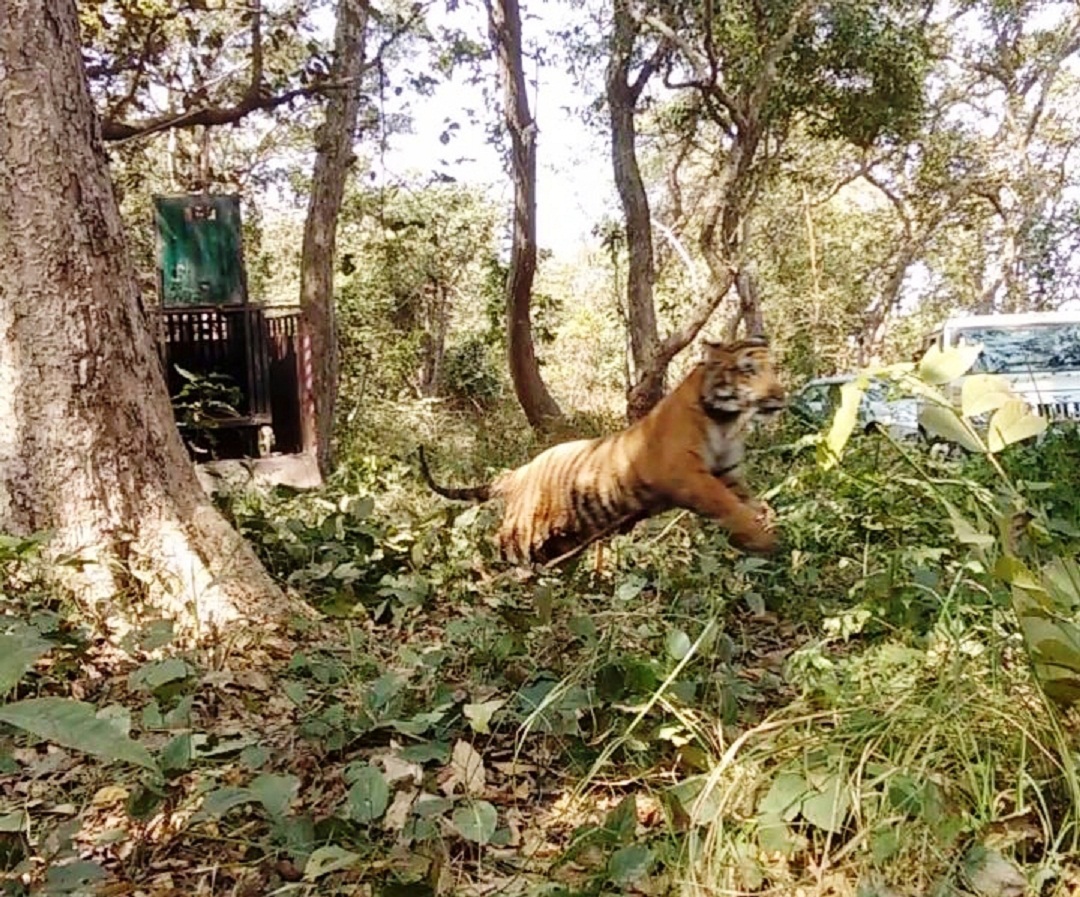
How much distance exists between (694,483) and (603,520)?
1.41 ft

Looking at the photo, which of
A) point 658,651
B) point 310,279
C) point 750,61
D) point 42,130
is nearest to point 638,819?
point 658,651

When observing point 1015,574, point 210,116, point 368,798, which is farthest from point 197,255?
point 1015,574

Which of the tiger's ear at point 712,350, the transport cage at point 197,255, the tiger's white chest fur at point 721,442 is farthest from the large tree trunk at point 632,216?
the tiger's white chest fur at point 721,442

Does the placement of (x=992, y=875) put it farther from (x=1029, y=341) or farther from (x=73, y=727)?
(x=1029, y=341)

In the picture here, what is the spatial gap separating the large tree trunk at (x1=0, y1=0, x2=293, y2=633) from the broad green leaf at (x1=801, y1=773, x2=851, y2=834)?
6.73ft

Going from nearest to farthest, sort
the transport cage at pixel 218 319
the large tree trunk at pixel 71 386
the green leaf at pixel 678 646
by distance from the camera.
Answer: the green leaf at pixel 678 646
the large tree trunk at pixel 71 386
the transport cage at pixel 218 319

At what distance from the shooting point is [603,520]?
12.2 ft

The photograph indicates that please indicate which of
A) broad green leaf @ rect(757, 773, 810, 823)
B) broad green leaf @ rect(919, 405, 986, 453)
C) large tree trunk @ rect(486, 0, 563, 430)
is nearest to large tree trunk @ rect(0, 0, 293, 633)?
broad green leaf @ rect(757, 773, 810, 823)

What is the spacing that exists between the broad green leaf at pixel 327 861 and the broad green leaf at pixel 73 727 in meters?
0.82

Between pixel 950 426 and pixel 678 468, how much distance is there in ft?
5.44

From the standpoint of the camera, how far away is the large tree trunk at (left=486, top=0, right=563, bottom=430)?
973cm

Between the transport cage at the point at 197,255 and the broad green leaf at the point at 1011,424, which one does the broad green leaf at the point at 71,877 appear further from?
the transport cage at the point at 197,255

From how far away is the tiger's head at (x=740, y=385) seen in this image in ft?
11.2

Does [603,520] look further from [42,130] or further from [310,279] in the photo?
[310,279]
